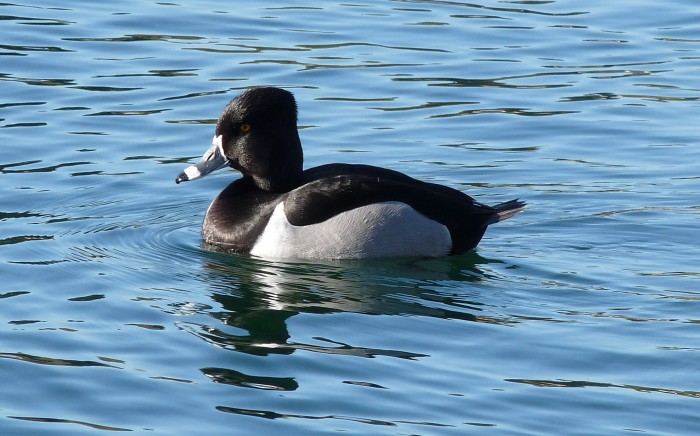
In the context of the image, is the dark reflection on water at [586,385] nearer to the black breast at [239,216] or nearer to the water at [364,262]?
the water at [364,262]

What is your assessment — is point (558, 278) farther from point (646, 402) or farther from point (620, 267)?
point (646, 402)

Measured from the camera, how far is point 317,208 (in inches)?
382

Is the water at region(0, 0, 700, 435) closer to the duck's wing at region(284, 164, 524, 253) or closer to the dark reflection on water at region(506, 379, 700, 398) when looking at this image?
the dark reflection on water at region(506, 379, 700, 398)

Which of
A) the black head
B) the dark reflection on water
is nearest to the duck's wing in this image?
the black head

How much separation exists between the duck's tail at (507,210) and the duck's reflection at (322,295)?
302 mm

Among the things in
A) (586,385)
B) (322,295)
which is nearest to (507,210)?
(322,295)

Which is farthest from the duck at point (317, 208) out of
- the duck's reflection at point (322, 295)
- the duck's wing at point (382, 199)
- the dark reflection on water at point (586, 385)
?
the dark reflection on water at point (586, 385)

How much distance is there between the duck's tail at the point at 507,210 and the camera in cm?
998

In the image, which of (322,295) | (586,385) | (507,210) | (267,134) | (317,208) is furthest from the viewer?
(267,134)

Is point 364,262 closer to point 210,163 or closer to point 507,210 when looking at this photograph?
point 507,210

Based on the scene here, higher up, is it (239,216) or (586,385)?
(239,216)

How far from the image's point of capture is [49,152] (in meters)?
12.0

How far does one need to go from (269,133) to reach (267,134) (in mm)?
15

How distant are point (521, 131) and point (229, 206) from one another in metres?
3.49
